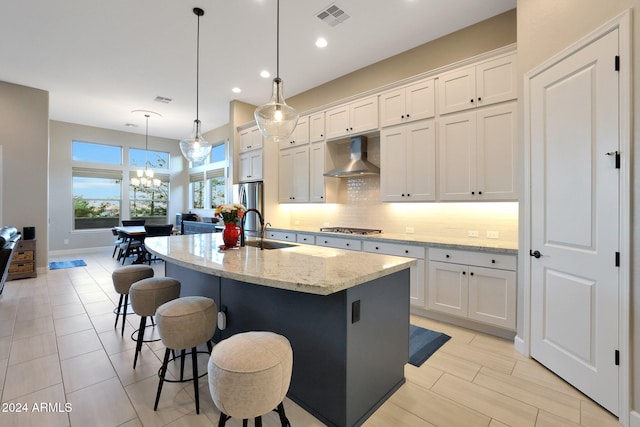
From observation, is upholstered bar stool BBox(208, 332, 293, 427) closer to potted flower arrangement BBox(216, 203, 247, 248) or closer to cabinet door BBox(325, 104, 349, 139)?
Answer: potted flower arrangement BBox(216, 203, 247, 248)

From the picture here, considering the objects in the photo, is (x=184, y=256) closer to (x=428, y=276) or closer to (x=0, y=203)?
(x=428, y=276)

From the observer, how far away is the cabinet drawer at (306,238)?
4394 millimetres

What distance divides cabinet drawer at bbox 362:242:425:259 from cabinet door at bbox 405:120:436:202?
0.62 meters

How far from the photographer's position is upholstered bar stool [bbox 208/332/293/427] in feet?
3.88

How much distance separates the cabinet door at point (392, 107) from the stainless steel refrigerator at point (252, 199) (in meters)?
2.52

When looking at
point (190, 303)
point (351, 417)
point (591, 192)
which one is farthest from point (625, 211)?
point (190, 303)

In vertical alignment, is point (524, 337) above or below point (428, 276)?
below

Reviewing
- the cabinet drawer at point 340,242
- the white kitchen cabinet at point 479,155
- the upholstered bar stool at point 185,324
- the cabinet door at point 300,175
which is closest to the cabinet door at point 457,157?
the white kitchen cabinet at point 479,155

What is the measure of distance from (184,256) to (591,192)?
2.88 m

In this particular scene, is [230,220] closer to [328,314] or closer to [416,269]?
[328,314]

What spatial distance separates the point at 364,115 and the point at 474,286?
2608 mm

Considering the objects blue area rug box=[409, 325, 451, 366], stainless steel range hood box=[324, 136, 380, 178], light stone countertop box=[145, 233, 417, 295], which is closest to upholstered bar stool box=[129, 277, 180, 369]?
light stone countertop box=[145, 233, 417, 295]

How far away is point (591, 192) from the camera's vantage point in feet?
6.43

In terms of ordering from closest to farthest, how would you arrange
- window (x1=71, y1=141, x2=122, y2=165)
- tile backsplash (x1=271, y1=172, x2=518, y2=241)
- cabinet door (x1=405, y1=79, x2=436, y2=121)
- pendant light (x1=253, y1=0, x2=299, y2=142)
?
1. pendant light (x1=253, y1=0, x2=299, y2=142)
2. tile backsplash (x1=271, y1=172, x2=518, y2=241)
3. cabinet door (x1=405, y1=79, x2=436, y2=121)
4. window (x1=71, y1=141, x2=122, y2=165)
